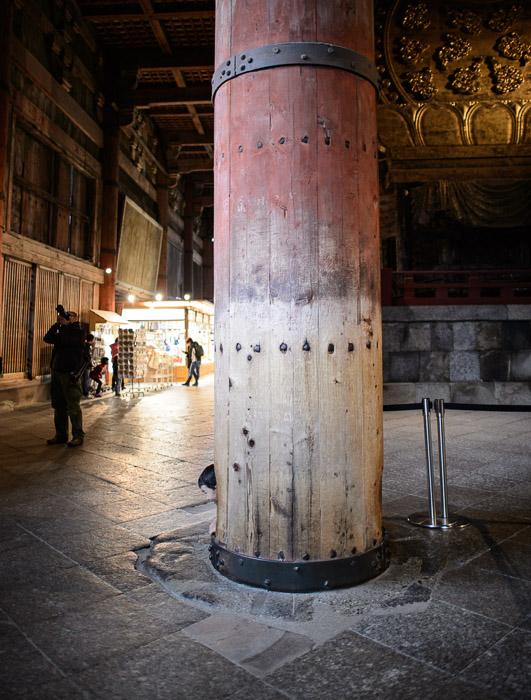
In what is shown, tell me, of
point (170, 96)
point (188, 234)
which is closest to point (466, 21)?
point (170, 96)

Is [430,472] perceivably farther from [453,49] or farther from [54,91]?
[54,91]

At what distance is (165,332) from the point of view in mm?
17344

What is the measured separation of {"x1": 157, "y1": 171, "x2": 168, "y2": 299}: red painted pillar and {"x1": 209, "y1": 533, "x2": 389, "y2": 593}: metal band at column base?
19.0 meters

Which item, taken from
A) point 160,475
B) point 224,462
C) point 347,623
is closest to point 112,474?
point 160,475

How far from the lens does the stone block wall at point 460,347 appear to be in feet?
31.7

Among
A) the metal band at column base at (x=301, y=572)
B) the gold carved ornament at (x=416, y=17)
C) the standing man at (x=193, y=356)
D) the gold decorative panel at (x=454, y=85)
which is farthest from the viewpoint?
the standing man at (x=193, y=356)

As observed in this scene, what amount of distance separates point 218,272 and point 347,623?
1649mm

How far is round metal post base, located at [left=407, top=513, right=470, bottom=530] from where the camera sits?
299 centimetres

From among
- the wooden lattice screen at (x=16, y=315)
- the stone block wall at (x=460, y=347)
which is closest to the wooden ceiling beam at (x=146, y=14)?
the wooden lattice screen at (x=16, y=315)

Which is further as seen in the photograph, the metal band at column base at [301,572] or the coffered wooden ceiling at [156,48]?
the coffered wooden ceiling at [156,48]

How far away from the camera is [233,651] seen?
1739 mm

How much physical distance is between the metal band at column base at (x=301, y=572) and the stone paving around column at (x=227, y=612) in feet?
0.15

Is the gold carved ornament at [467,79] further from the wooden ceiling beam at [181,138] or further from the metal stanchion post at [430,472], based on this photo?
the metal stanchion post at [430,472]

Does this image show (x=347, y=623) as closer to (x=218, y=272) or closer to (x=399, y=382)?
(x=218, y=272)
